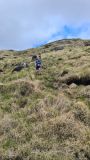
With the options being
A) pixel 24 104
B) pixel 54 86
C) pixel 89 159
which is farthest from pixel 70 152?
pixel 54 86

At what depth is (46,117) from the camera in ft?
72.9

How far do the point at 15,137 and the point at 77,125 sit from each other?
12.8ft

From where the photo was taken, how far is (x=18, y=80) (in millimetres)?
29953

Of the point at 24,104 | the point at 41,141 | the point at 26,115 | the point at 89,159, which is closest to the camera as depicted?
the point at 89,159

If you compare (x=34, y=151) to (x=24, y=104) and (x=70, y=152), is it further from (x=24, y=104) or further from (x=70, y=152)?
(x=24, y=104)

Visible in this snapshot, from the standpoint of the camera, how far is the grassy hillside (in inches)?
731

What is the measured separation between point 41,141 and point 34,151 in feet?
3.16

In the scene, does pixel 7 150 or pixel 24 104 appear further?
pixel 24 104

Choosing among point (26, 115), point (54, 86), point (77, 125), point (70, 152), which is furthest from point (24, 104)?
point (70, 152)

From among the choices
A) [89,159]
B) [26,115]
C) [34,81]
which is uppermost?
[34,81]

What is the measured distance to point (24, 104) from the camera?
1004 inches

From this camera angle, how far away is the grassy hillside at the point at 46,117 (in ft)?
60.9

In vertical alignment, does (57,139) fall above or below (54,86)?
below

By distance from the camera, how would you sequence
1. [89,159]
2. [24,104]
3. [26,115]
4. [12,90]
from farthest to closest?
[12,90], [24,104], [26,115], [89,159]
